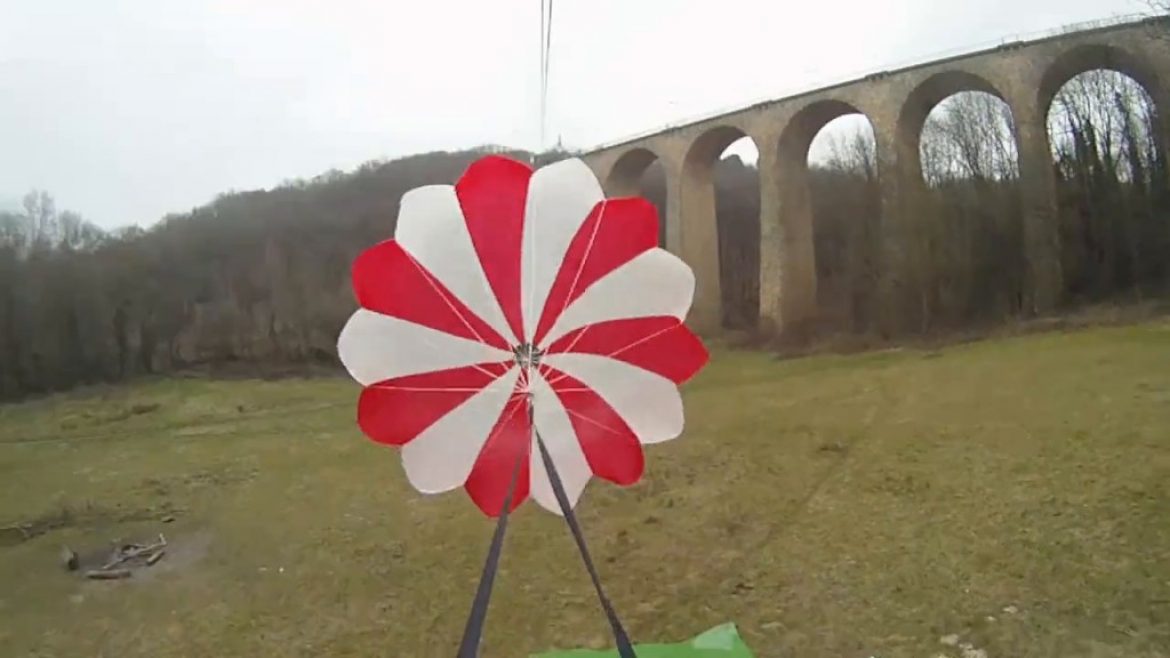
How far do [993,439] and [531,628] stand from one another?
3.63 meters

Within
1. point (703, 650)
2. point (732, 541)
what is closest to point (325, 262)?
point (732, 541)

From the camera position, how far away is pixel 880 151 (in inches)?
625

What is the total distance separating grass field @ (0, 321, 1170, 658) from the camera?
130 inches

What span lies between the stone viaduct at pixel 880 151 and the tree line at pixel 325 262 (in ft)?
1.96

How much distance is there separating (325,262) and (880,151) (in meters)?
10.6

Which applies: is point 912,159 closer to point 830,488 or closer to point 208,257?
point 830,488

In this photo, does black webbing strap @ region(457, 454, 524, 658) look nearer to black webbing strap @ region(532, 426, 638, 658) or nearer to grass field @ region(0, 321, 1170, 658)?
black webbing strap @ region(532, 426, 638, 658)

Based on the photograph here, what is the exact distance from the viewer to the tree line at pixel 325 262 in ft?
46.8

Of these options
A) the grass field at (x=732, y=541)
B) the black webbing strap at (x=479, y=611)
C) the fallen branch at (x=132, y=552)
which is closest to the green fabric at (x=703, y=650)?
the black webbing strap at (x=479, y=611)

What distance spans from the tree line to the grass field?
710 cm

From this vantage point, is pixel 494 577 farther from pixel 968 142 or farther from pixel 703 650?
pixel 968 142

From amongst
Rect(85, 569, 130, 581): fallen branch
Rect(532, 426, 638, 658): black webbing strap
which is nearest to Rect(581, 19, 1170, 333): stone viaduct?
Rect(85, 569, 130, 581): fallen branch

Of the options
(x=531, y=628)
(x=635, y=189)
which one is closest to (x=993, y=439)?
(x=531, y=628)

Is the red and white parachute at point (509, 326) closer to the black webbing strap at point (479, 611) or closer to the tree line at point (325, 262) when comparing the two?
the black webbing strap at point (479, 611)
